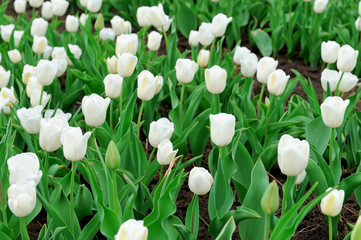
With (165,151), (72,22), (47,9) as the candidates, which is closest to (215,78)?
(165,151)

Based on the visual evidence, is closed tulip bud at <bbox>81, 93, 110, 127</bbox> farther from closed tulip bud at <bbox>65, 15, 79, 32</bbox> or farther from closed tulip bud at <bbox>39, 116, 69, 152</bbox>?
closed tulip bud at <bbox>65, 15, 79, 32</bbox>

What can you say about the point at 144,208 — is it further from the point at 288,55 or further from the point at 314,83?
the point at 288,55

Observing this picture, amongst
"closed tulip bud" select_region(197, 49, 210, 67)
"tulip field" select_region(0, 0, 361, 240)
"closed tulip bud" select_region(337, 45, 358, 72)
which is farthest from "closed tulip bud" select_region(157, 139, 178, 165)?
"closed tulip bud" select_region(197, 49, 210, 67)

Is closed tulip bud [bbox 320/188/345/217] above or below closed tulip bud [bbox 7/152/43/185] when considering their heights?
below

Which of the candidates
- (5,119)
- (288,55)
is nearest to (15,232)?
(5,119)

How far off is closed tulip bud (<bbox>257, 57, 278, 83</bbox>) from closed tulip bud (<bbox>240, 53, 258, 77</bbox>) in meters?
0.25

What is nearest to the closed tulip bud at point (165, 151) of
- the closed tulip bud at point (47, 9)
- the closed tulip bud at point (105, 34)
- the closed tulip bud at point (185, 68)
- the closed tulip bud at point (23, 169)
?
the closed tulip bud at point (23, 169)

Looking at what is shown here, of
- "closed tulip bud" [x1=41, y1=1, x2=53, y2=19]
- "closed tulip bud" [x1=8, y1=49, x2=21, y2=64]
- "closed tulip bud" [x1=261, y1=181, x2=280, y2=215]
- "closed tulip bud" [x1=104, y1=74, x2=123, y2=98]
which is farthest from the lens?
"closed tulip bud" [x1=41, y1=1, x2=53, y2=19]

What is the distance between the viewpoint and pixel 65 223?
5.96 ft

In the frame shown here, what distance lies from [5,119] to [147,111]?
2.25 ft

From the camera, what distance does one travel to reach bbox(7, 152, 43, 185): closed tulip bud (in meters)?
1.58

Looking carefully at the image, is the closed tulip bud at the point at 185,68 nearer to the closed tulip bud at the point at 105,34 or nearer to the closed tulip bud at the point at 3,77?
the closed tulip bud at the point at 3,77

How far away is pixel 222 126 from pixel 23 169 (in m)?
0.62

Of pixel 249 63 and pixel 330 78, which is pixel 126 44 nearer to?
pixel 249 63
